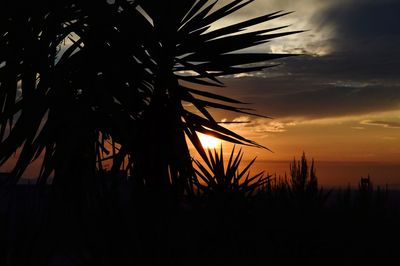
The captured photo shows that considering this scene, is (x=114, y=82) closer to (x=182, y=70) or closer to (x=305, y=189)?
(x=182, y=70)

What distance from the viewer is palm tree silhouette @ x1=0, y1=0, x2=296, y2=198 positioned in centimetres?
284

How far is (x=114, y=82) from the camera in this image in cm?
303

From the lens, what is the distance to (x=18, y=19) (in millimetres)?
3053

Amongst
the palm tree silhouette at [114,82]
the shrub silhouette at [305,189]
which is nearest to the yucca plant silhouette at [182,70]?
the palm tree silhouette at [114,82]

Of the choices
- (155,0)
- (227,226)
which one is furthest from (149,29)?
(227,226)

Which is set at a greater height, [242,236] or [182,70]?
[182,70]

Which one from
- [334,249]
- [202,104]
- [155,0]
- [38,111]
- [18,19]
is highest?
[155,0]

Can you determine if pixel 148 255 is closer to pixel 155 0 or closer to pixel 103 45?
pixel 103 45

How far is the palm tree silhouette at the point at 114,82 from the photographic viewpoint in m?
2.84

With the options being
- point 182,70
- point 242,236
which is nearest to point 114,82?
point 182,70

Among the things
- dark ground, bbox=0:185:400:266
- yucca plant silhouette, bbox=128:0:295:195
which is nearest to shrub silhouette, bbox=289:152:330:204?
dark ground, bbox=0:185:400:266

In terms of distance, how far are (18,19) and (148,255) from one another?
1592 millimetres

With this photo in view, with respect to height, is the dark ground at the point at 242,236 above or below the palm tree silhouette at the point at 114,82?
below

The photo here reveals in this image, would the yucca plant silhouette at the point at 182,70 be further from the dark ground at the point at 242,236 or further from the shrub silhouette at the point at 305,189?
the shrub silhouette at the point at 305,189
